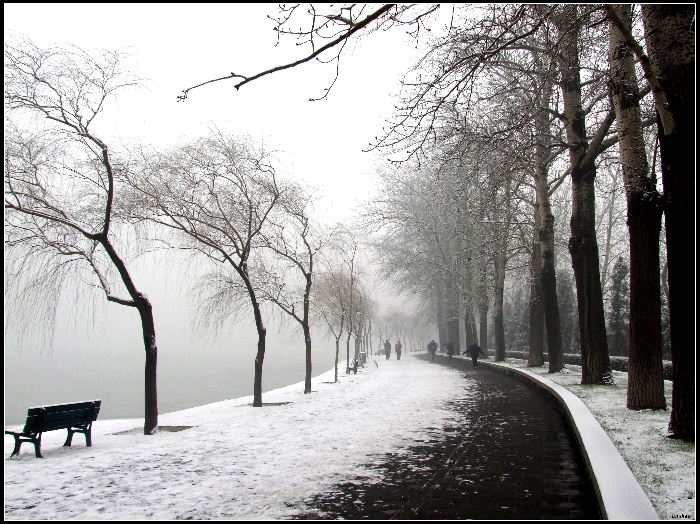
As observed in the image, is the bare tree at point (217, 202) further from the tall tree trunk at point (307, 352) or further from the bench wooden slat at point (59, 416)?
the bench wooden slat at point (59, 416)

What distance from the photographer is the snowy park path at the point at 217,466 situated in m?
6.10

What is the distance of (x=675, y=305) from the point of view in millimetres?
7078

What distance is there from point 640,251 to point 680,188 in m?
2.46

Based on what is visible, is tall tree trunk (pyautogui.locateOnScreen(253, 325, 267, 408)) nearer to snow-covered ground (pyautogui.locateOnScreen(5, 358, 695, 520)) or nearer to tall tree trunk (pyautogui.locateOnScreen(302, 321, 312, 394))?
tall tree trunk (pyautogui.locateOnScreen(302, 321, 312, 394))

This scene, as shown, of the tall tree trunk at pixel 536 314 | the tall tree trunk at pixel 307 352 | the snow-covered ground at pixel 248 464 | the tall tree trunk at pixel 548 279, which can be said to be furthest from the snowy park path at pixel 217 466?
the tall tree trunk at pixel 536 314

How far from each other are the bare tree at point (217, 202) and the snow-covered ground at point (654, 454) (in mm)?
10574

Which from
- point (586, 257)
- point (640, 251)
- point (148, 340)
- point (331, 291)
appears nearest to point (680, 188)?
point (640, 251)

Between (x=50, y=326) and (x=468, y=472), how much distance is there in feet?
32.2

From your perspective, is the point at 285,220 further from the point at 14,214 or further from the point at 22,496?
the point at 22,496

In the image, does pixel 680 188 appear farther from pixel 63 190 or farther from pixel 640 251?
pixel 63 190

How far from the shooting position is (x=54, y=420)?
10500 mm

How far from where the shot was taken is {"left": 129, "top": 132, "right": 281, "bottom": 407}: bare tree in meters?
15.4

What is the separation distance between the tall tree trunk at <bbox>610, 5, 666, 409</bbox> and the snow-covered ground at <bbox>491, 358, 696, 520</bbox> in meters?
0.50

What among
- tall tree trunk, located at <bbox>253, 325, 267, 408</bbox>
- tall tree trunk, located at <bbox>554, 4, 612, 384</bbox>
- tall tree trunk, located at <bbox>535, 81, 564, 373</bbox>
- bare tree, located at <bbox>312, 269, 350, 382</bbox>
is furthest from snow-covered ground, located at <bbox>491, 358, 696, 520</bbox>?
bare tree, located at <bbox>312, 269, 350, 382</bbox>
